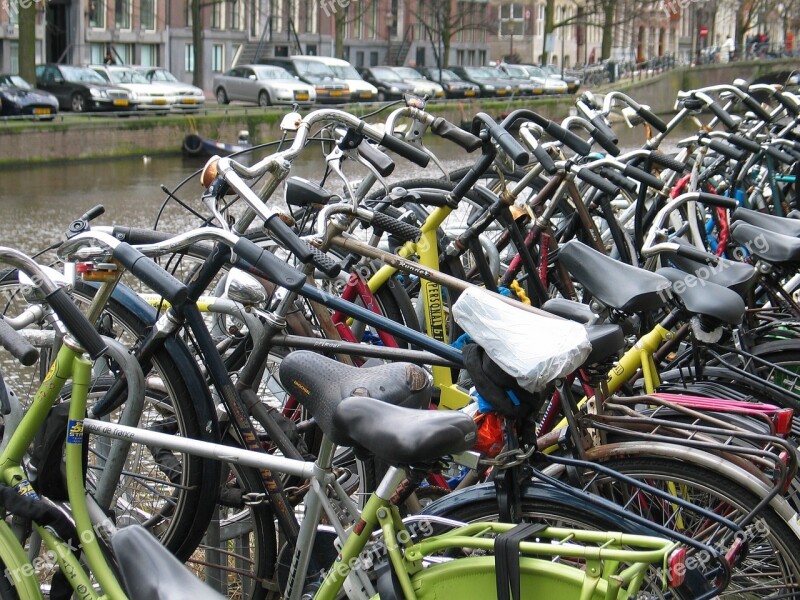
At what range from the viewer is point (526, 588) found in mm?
2068

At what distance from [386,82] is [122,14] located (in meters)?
9.94

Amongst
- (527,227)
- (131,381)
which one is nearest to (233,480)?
(131,381)

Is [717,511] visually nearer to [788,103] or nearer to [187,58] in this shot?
[788,103]

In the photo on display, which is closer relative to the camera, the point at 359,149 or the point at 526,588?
the point at 526,588

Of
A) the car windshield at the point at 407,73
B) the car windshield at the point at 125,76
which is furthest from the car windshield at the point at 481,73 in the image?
the car windshield at the point at 125,76

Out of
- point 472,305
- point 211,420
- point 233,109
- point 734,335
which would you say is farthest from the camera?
point 233,109

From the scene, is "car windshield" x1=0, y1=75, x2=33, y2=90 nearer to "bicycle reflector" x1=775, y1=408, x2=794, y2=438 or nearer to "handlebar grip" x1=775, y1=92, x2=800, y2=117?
"handlebar grip" x1=775, y1=92, x2=800, y2=117

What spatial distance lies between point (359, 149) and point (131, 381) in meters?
1.37

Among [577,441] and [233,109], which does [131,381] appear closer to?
[577,441]

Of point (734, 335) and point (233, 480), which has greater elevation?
point (734, 335)

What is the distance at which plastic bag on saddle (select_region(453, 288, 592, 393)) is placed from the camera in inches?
88.6

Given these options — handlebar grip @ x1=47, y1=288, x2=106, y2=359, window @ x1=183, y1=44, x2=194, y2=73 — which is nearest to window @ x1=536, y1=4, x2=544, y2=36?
window @ x1=183, y1=44, x2=194, y2=73

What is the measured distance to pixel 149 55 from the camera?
3922cm

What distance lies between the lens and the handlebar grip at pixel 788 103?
705 centimetres
